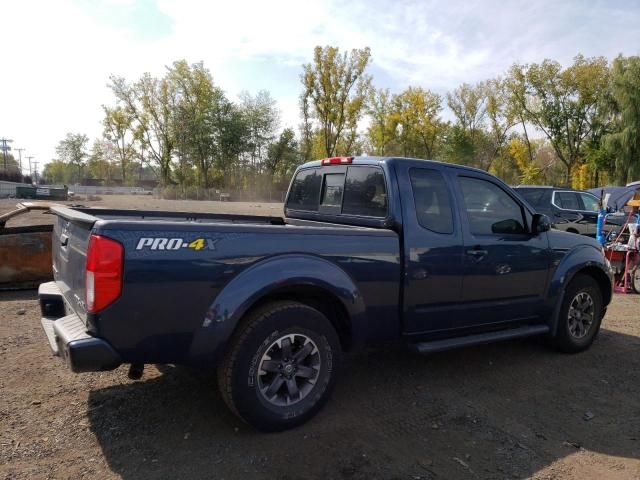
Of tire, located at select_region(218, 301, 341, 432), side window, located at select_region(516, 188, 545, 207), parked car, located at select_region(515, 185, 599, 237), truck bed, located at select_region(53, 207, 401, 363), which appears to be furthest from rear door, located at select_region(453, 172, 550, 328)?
side window, located at select_region(516, 188, 545, 207)

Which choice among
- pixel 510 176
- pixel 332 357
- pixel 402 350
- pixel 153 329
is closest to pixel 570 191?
pixel 402 350

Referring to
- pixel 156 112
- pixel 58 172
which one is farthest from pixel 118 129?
pixel 58 172

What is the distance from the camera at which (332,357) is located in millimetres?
3391

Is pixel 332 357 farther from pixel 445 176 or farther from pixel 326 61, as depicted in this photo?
pixel 326 61

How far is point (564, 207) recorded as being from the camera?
14102 millimetres

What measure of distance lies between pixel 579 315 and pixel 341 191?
289 centimetres

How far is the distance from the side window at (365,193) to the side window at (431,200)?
0.27 metres

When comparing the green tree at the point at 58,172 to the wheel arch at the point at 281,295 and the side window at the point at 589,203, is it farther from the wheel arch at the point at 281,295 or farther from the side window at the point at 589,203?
the wheel arch at the point at 281,295

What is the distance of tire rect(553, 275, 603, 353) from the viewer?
4891 millimetres

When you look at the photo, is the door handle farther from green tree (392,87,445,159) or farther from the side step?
green tree (392,87,445,159)

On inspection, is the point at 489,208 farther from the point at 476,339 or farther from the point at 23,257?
the point at 23,257

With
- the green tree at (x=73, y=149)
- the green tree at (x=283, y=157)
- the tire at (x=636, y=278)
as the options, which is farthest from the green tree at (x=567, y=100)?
the green tree at (x=73, y=149)

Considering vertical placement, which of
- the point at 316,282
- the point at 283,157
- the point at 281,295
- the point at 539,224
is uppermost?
the point at 283,157

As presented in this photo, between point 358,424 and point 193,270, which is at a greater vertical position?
point 193,270
